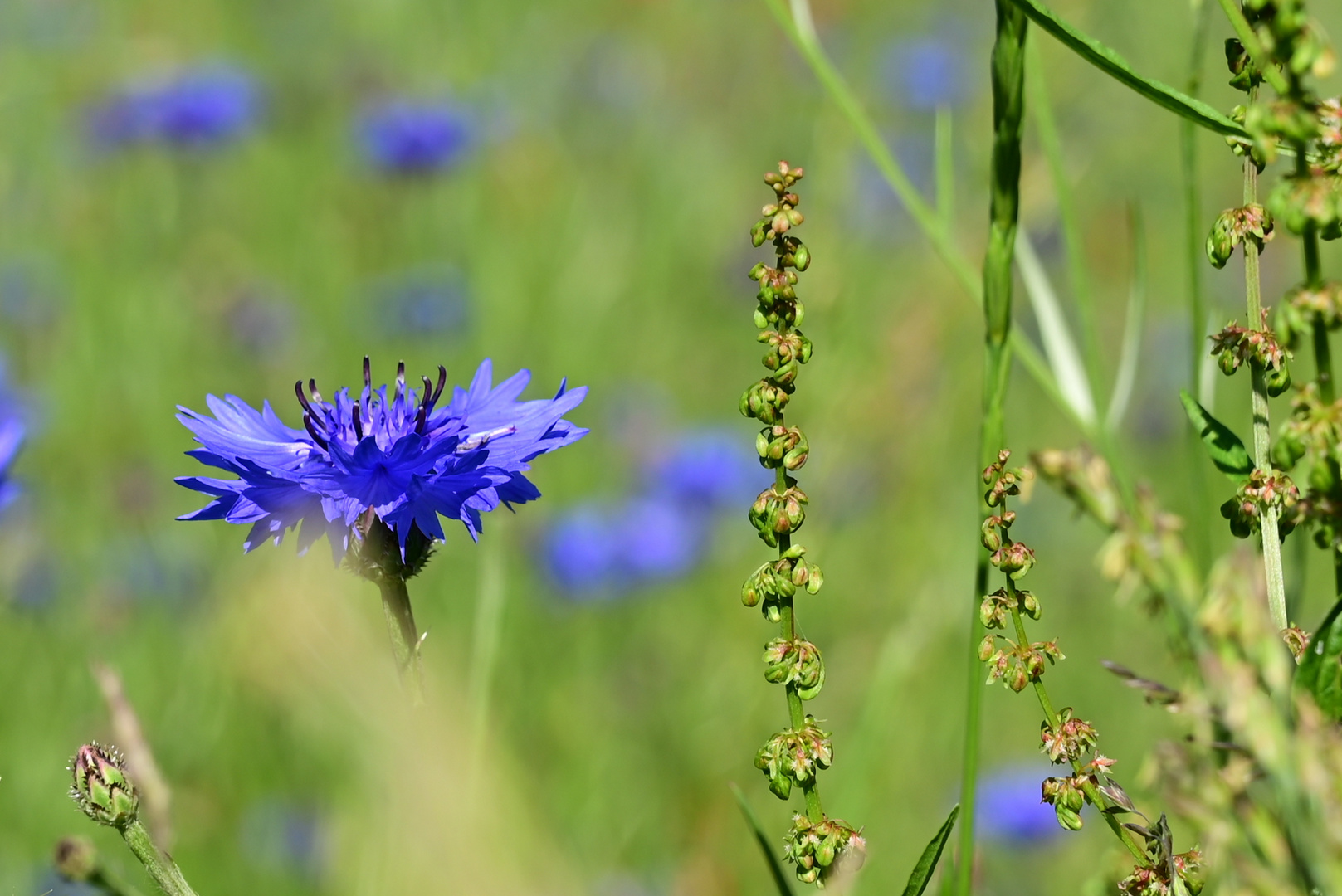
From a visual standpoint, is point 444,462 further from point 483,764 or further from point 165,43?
point 165,43

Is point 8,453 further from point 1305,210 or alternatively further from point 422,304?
point 422,304

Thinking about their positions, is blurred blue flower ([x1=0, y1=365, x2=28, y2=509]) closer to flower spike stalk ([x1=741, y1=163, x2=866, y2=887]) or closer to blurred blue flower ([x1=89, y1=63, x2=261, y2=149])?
flower spike stalk ([x1=741, y1=163, x2=866, y2=887])

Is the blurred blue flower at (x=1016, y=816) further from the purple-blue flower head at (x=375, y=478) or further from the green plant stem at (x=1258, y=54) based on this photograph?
the green plant stem at (x=1258, y=54)

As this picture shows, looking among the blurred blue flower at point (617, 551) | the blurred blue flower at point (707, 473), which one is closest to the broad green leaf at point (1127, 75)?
the blurred blue flower at point (617, 551)

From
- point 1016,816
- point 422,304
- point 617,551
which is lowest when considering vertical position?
point 1016,816

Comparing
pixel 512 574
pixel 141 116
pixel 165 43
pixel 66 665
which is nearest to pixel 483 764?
pixel 66 665

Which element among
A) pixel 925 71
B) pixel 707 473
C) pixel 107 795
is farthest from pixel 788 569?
pixel 925 71
